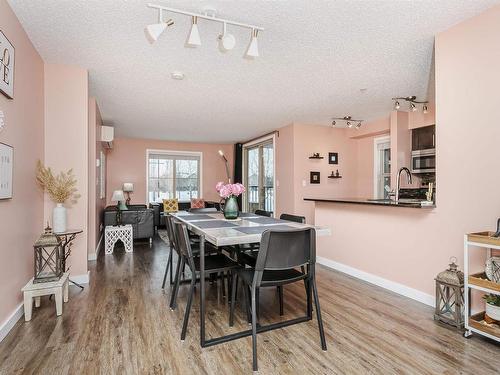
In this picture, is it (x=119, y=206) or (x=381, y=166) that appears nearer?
(x=119, y=206)

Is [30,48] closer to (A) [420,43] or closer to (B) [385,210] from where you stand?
(A) [420,43]

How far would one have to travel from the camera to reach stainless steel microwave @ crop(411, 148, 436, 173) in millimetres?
4492

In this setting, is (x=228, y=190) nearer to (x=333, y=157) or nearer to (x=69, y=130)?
(x=69, y=130)

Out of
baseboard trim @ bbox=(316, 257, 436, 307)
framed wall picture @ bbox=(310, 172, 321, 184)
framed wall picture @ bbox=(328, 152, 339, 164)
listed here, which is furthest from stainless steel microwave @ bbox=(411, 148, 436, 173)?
baseboard trim @ bbox=(316, 257, 436, 307)

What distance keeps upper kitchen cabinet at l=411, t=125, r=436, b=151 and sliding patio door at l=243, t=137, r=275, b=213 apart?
9.19ft

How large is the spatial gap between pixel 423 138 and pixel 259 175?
363 centimetres

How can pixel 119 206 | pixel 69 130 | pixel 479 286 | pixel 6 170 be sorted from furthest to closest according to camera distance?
pixel 119 206, pixel 69 130, pixel 6 170, pixel 479 286

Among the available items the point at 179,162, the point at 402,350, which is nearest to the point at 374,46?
the point at 402,350

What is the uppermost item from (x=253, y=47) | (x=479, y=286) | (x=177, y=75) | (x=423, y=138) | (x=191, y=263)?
(x=177, y=75)

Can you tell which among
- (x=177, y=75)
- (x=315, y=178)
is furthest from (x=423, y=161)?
(x=177, y=75)

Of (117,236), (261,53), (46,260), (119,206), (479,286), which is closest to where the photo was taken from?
(479,286)

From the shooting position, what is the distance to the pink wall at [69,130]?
306 cm

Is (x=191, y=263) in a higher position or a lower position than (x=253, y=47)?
lower

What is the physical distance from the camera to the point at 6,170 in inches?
82.3
